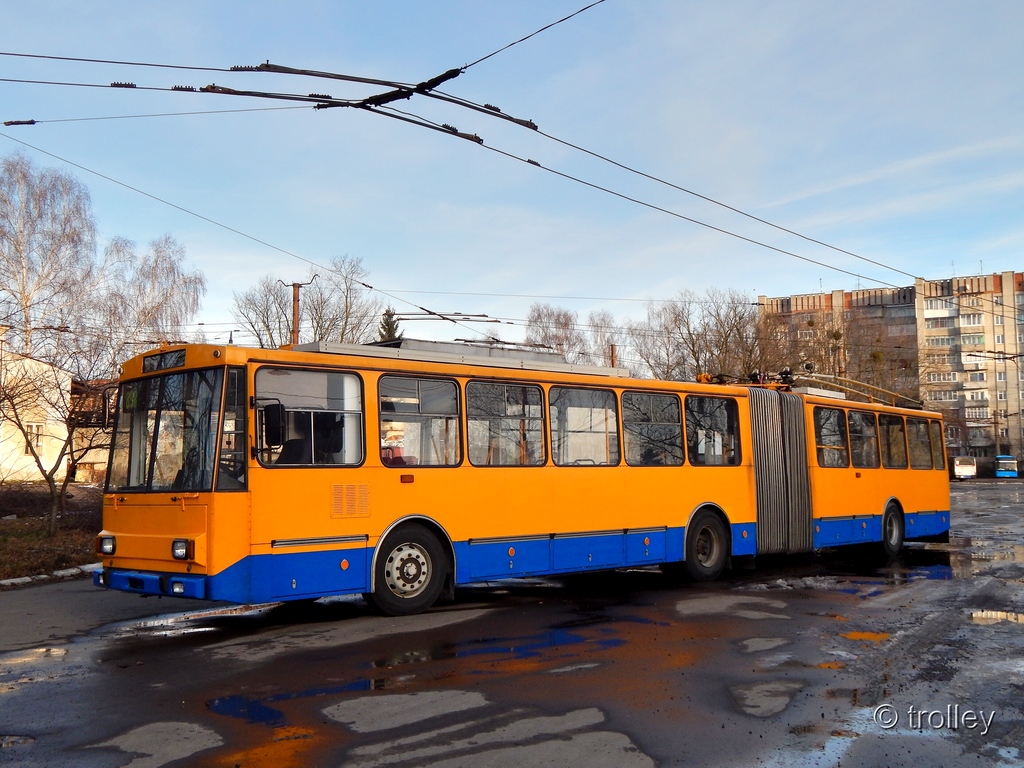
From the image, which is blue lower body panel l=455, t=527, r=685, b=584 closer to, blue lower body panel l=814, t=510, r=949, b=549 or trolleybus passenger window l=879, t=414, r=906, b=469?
blue lower body panel l=814, t=510, r=949, b=549

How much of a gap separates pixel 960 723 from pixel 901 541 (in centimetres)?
1350

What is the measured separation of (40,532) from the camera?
68.7 ft

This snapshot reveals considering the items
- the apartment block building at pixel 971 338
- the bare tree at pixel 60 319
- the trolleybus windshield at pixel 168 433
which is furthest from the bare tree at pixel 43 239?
the apartment block building at pixel 971 338

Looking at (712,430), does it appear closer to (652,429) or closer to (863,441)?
(652,429)

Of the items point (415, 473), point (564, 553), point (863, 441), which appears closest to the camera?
point (415, 473)

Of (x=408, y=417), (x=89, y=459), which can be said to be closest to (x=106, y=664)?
(x=408, y=417)

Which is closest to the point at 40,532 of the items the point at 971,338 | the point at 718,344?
the point at 718,344

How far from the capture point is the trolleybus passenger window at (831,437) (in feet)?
55.9

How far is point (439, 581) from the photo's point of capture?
1089 cm

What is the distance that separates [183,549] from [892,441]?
14947 mm

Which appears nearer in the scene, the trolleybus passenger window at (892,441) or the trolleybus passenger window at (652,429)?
the trolleybus passenger window at (652,429)

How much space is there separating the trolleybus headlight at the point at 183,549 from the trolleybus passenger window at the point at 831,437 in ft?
38.0

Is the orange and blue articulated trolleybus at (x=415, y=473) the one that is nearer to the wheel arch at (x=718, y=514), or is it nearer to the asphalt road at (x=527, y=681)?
the wheel arch at (x=718, y=514)

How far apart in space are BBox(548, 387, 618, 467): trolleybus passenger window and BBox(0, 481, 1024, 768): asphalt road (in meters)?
1.90
